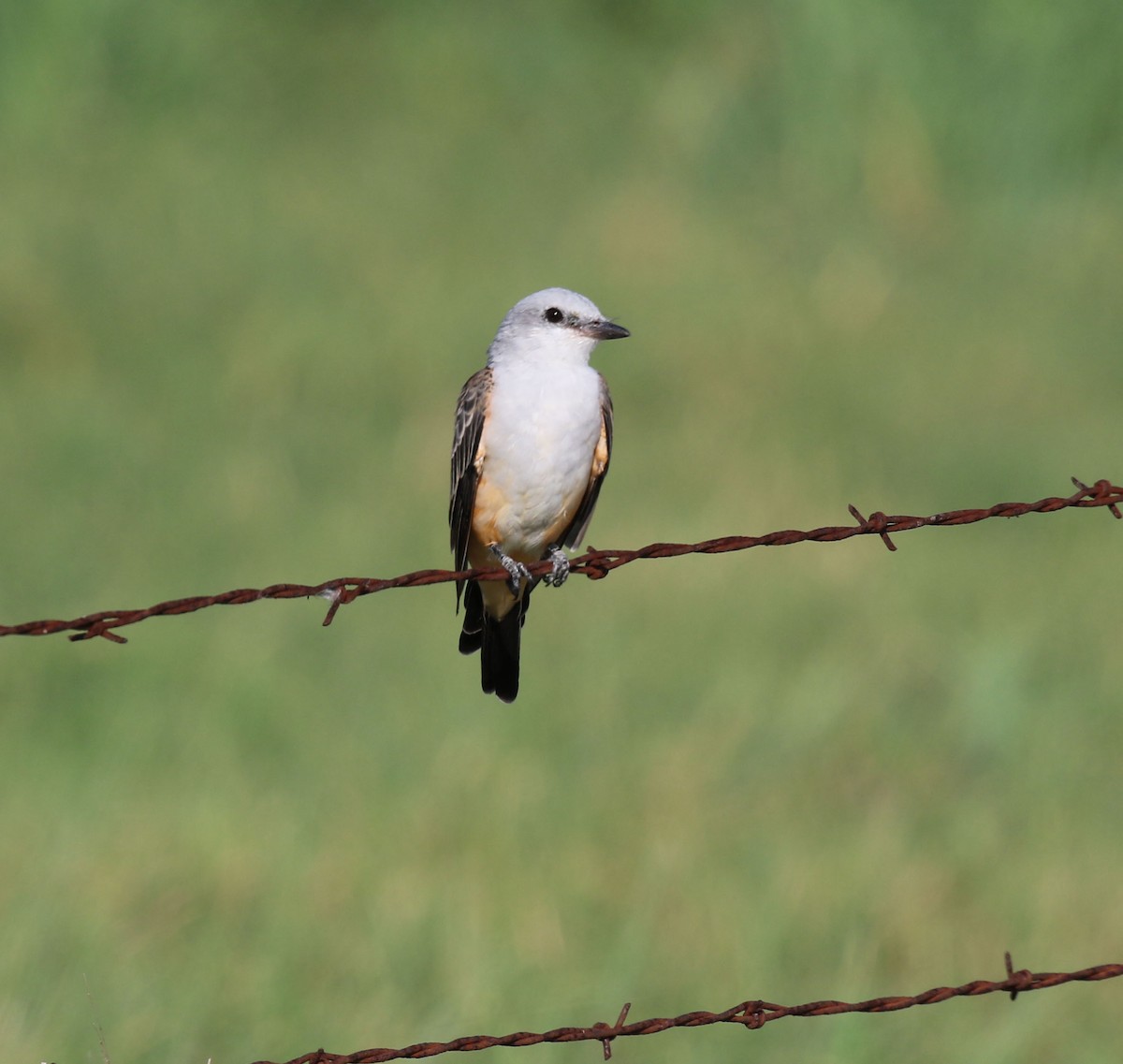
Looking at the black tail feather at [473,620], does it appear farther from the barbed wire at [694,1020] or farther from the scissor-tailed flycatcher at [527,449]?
the barbed wire at [694,1020]

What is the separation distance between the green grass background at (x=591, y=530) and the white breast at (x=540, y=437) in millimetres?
1861

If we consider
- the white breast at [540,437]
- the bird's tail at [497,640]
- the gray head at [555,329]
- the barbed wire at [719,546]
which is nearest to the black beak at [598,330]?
the gray head at [555,329]

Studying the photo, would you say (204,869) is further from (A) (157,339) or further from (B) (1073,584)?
(A) (157,339)

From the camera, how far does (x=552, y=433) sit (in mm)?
5809

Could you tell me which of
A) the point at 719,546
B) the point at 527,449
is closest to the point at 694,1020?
the point at 719,546

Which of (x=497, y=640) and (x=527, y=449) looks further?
(x=497, y=640)

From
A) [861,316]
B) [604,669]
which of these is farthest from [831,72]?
[604,669]

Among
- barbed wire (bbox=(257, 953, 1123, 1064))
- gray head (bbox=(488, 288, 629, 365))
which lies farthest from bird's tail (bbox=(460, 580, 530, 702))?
barbed wire (bbox=(257, 953, 1123, 1064))

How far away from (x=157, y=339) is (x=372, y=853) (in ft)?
25.2

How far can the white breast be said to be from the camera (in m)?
5.82

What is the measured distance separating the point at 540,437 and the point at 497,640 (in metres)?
0.86

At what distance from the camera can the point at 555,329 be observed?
6.04 m

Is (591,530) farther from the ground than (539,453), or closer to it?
farther from the ground

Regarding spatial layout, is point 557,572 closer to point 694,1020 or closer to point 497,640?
point 497,640
